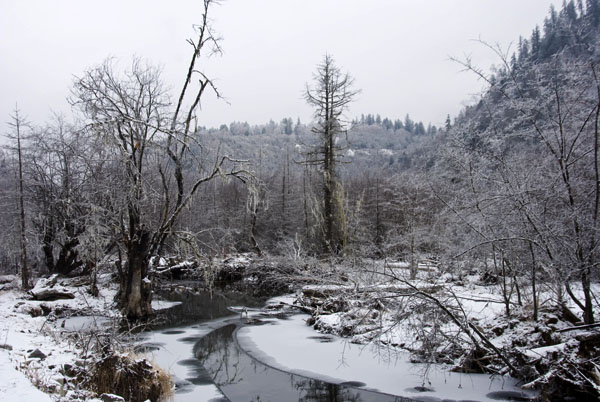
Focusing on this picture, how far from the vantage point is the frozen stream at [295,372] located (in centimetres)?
793

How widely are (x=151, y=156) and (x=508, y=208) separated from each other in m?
11.9

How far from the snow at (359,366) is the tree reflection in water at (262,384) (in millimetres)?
286

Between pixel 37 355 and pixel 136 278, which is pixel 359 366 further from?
pixel 136 278

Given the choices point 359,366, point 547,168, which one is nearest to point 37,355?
point 359,366

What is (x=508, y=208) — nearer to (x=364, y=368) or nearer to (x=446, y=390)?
(x=446, y=390)

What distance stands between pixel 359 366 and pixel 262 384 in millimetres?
2331

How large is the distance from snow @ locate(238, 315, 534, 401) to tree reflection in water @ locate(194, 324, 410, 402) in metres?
0.29

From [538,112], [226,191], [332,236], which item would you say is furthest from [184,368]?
[226,191]

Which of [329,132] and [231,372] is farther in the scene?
[329,132]

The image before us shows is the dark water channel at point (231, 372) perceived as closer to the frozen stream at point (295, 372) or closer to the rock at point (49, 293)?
the frozen stream at point (295, 372)

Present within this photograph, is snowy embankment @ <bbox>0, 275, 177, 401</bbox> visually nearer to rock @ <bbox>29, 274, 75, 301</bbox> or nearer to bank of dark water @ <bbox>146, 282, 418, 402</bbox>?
bank of dark water @ <bbox>146, 282, 418, 402</bbox>

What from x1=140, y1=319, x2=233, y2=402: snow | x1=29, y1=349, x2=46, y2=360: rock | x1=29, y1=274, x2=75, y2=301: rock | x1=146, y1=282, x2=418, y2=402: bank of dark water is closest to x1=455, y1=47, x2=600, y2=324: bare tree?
x1=146, y1=282, x2=418, y2=402: bank of dark water

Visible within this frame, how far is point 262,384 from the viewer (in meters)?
8.76

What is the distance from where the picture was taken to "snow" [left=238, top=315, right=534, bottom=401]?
806 cm
